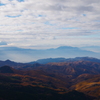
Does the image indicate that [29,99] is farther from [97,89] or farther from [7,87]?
[97,89]

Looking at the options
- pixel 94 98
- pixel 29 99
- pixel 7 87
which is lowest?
pixel 94 98

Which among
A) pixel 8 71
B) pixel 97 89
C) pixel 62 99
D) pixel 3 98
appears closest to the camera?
pixel 3 98

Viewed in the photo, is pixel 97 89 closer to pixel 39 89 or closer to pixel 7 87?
pixel 39 89

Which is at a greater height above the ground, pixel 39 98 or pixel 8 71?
pixel 8 71

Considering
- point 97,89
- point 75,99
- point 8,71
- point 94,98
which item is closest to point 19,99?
point 75,99

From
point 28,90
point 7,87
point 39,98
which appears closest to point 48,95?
point 39,98

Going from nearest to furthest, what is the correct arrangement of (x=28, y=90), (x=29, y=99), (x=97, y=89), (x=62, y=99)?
(x=29, y=99) < (x=62, y=99) < (x=28, y=90) < (x=97, y=89)

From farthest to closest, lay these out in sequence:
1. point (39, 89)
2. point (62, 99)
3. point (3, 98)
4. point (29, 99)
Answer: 1. point (39, 89)
2. point (62, 99)
3. point (29, 99)
4. point (3, 98)

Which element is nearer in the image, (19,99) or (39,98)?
(19,99)

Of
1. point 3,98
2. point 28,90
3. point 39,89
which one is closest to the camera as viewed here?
point 3,98
